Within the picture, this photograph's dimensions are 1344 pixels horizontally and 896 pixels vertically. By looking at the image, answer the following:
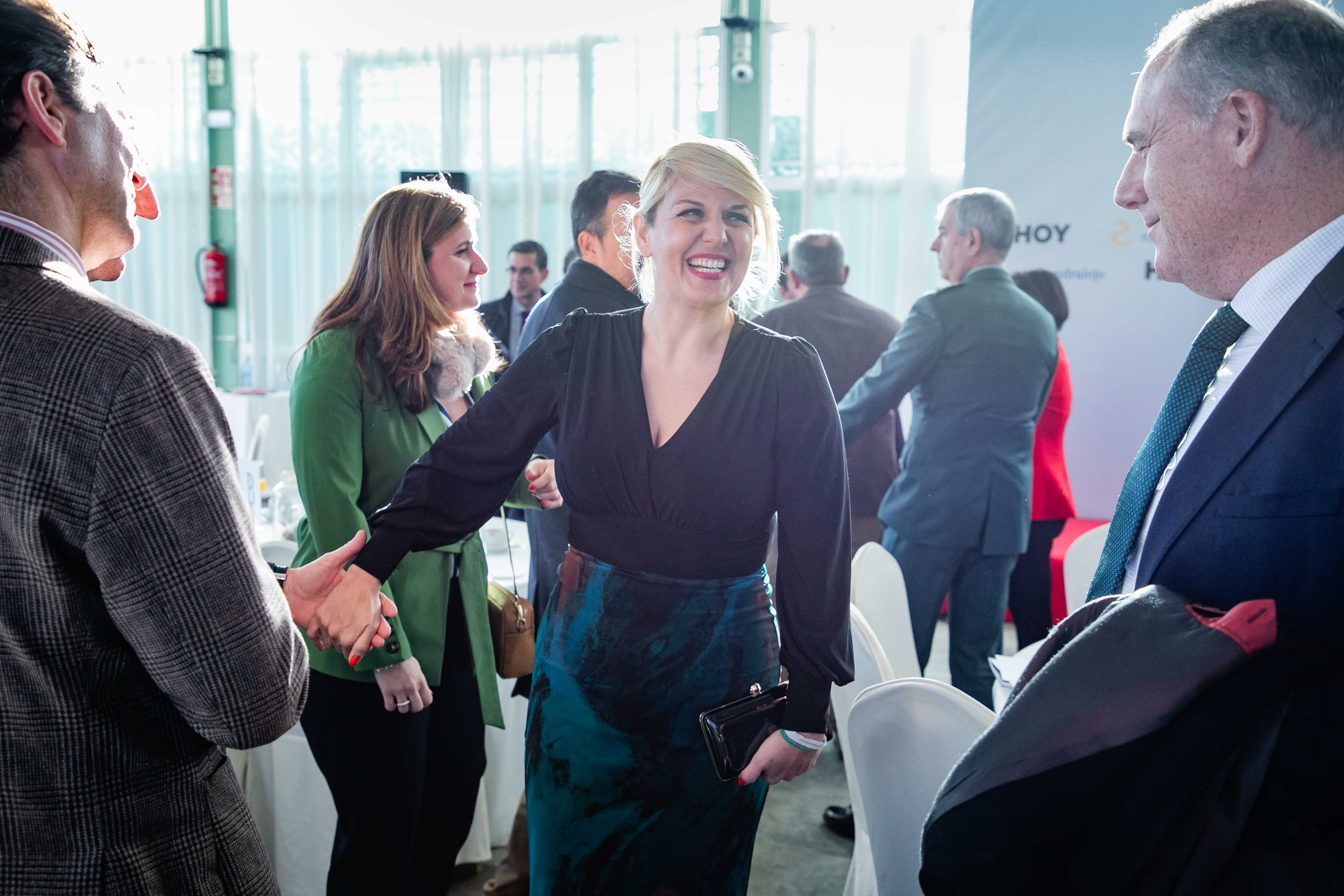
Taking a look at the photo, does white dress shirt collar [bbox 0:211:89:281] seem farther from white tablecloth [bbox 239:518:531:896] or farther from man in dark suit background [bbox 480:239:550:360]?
man in dark suit background [bbox 480:239:550:360]

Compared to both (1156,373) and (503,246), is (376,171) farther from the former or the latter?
(1156,373)

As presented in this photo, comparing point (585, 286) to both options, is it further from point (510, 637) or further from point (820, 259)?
point (820, 259)

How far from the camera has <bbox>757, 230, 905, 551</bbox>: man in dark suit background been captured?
378cm

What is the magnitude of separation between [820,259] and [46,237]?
128 inches

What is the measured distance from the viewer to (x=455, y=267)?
1881mm

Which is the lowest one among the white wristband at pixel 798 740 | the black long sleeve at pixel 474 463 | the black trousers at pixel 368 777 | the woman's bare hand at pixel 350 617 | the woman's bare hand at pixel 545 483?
the black trousers at pixel 368 777

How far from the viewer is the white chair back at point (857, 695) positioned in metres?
1.75

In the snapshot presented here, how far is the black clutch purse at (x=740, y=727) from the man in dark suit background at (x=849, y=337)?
93.6 inches

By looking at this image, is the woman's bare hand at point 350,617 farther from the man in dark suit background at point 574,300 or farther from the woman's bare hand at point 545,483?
the man in dark suit background at point 574,300

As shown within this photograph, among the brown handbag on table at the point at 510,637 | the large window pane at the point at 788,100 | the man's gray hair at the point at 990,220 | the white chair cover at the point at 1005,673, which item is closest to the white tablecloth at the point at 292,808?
the brown handbag on table at the point at 510,637

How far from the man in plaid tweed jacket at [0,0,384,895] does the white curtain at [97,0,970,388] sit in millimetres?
5340

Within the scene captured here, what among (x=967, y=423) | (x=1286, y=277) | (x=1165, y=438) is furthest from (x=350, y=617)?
(x=967, y=423)

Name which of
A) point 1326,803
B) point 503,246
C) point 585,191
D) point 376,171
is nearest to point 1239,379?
point 1326,803

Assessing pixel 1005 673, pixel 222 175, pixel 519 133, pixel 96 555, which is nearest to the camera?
pixel 96 555
